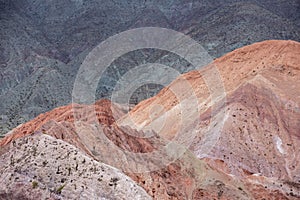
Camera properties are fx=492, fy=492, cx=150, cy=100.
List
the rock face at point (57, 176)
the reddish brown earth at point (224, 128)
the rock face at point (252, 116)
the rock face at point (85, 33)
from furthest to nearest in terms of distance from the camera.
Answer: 1. the rock face at point (85, 33)
2. the rock face at point (252, 116)
3. the reddish brown earth at point (224, 128)
4. the rock face at point (57, 176)

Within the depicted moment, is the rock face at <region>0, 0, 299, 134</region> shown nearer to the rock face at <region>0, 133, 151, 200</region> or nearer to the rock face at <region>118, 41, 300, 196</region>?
the rock face at <region>118, 41, 300, 196</region>

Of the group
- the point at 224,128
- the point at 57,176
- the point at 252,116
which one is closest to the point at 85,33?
the point at 252,116

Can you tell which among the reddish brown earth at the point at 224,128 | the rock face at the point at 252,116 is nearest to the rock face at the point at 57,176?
the reddish brown earth at the point at 224,128

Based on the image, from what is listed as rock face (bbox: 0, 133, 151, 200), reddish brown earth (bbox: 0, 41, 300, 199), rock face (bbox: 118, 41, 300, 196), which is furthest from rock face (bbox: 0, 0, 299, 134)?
rock face (bbox: 0, 133, 151, 200)

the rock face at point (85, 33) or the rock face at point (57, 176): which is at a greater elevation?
the rock face at point (85, 33)

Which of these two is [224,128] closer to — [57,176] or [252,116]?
[252,116]

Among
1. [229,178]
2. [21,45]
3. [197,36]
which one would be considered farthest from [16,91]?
[229,178]

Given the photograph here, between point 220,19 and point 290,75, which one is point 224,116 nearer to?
point 290,75

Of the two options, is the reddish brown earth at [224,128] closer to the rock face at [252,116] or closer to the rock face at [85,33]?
the rock face at [252,116]
